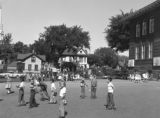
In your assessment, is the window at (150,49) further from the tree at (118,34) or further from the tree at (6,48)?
the tree at (6,48)

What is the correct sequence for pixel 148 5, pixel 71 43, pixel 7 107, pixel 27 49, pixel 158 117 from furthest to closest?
pixel 27 49 < pixel 71 43 < pixel 148 5 < pixel 7 107 < pixel 158 117

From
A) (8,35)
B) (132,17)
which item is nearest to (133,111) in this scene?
(132,17)

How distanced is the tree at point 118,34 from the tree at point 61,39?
2202 centimetres

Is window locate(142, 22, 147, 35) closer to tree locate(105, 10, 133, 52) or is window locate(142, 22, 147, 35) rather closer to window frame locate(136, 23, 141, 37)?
window frame locate(136, 23, 141, 37)

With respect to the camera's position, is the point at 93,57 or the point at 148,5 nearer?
the point at 148,5

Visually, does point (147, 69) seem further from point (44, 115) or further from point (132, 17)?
point (44, 115)

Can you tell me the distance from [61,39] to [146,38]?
5006 cm

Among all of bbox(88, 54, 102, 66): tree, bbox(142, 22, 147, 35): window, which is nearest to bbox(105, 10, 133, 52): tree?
bbox(142, 22, 147, 35): window

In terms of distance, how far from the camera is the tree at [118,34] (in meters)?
85.7

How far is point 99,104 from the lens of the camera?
889 inches

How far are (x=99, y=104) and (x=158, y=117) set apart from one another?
6.01 metres

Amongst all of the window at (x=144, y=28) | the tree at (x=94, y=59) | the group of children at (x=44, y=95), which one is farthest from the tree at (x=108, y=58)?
the group of children at (x=44, y=95)

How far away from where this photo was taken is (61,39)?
111 m

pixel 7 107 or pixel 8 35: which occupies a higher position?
pixel 8 35
